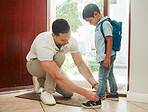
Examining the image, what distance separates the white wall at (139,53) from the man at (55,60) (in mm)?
419

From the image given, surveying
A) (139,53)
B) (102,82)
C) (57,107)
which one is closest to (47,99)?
(57,107)

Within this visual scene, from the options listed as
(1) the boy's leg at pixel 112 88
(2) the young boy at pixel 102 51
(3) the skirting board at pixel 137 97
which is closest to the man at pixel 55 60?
(2) the young boy at pixel 102 51

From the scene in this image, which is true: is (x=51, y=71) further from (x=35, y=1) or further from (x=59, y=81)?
(x=35, y=1)

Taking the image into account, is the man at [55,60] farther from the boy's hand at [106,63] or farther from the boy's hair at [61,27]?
the boy's hand at [106,63]

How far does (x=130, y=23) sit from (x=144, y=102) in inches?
30.3

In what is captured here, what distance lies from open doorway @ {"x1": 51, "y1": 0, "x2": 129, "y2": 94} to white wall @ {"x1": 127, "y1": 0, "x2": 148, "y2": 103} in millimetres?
213

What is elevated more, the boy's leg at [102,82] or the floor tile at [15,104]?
the boy's leg at [102,82]

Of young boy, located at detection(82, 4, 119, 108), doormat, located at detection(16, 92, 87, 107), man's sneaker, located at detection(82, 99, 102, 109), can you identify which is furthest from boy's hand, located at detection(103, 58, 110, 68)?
doormat, located at detection(16, 92, 87, 107)

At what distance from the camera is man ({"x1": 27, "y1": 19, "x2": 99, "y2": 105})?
1.41 metres

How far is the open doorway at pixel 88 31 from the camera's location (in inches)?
78.4

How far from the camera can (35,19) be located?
236 centimetres

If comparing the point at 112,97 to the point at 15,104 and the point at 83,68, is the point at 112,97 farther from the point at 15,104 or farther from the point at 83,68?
the point at 15,104

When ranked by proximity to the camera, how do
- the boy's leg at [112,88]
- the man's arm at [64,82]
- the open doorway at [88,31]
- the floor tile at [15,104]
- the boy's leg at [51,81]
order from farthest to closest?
the open doorway at [88,31], the boy's leg at [112,88], the boy's leg at [51,81], the floor tile at [15,104], the man's arm at [64,82]

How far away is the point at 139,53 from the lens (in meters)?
1.73
